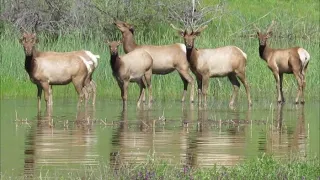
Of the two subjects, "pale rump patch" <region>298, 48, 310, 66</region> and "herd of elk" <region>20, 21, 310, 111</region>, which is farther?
"pale rump patch" <region>298, 48, 310, 66</region>

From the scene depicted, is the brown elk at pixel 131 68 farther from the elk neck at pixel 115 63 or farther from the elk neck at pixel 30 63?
the elk neck at pixel 30 63

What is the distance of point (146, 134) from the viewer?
18703 millimetres

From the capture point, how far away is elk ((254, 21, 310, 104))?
91.0ft

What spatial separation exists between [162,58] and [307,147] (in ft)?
32.8

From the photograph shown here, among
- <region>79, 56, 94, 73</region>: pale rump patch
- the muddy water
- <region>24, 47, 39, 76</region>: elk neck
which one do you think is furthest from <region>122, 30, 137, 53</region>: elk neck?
<region>24, 47, 39, 76</region>: elk neck

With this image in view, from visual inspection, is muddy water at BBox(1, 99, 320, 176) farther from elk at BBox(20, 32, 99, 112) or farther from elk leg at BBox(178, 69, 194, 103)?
elk leg at BBox(178, 69, 194, 103)

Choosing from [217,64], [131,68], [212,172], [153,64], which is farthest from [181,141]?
[153,64]

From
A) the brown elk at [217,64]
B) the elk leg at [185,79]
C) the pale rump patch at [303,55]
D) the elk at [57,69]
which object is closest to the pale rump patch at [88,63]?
the elk at [57,69]

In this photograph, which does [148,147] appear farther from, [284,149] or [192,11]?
[192,11]

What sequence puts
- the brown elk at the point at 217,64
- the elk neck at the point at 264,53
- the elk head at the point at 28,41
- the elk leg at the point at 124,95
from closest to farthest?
the elk head at the point at 28,41 → the elk leg at the point at 124,95 → the brown elk at the point at 217,64 → the elk neck at the point at 264,53

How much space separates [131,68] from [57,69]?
197cm

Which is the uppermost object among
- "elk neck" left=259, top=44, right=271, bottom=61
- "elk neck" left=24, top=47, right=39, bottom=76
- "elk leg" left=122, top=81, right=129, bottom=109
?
"elk neck" left=259, top=44, right=271, bottom=61

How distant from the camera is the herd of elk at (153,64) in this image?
24.1 m

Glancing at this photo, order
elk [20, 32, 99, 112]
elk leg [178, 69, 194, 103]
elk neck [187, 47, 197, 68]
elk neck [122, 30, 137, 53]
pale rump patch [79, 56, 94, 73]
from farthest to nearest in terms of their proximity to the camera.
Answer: elk neck [122, 30, 137, 53] → elk leg [178, 69, 194, 103] → elk neck [187, 47, 197, 68] → pale rump patch [79, 56, 94, 73] → elk [20, 32, 99, 112]
